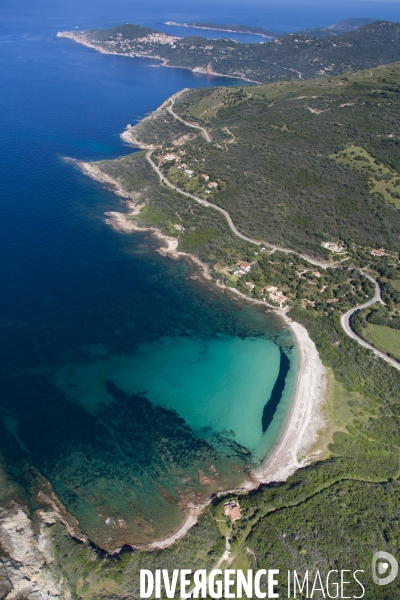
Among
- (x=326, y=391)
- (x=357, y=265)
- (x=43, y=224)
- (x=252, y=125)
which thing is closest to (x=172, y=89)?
(x=252, y=125)

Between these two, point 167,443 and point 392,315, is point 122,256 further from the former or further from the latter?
point 392,315

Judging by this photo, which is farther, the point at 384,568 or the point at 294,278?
the point at 294,278

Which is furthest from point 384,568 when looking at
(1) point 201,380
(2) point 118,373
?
(2) point 118,373

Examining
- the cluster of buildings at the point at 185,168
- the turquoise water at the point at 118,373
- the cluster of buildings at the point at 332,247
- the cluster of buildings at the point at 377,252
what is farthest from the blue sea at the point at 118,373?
the cluster of buildings at the point at 377,252

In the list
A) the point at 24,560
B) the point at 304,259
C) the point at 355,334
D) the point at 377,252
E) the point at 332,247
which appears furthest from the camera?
the point at 332,247

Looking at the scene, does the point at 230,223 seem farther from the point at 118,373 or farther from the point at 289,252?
the point at 118,373

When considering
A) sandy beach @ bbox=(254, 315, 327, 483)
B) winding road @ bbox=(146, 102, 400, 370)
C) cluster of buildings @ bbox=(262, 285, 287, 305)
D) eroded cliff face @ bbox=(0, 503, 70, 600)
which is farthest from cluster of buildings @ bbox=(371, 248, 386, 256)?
eroded cliff face @ bbox=(0, 503, 70, 600)

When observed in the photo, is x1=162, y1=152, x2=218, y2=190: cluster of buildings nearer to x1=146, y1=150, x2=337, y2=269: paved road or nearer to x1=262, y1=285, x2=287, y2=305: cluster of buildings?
x1=146, y1=150, x2=337, y2=269: paved road
